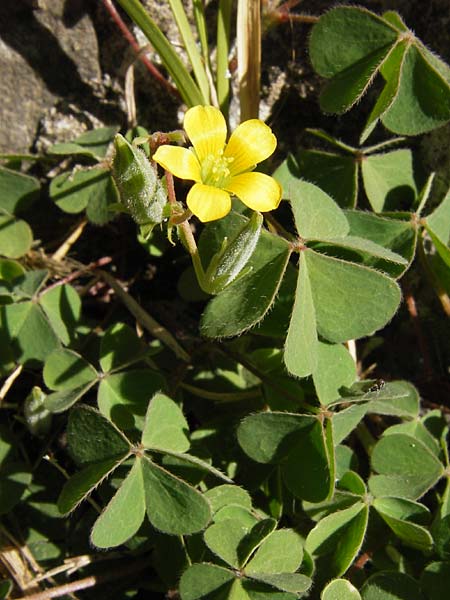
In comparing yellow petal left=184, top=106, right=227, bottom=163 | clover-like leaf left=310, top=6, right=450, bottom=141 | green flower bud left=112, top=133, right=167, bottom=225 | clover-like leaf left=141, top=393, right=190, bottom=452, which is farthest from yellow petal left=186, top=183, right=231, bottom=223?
clover-like leaf left=310, top=6, right=450, bottom=141

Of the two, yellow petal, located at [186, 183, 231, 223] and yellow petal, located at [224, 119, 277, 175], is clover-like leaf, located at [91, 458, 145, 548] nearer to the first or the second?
yellow petal, located at [186, 183, 231, 223]

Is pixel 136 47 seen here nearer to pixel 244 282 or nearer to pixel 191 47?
pixel 191 47

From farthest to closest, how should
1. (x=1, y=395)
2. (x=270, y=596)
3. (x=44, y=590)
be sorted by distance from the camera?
(x=1, y=395) < (x=44, y=590) < (x=270, y=596)

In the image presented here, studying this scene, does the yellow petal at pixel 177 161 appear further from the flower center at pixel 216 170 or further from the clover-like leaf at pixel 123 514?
the clover-like leaf at pixel 123 514

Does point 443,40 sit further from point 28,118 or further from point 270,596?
point 270,596

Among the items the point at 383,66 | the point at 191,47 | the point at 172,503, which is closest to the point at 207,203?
the point at 172,503

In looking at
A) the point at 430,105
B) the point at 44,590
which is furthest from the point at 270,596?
the point at 430,105

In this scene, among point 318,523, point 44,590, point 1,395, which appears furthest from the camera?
point 1,395
